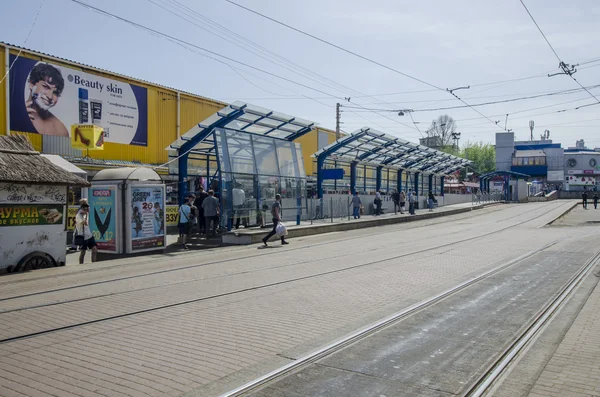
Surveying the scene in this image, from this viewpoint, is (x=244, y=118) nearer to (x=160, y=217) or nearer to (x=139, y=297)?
(x=160, y=217)

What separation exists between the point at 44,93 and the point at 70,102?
1.50 meters

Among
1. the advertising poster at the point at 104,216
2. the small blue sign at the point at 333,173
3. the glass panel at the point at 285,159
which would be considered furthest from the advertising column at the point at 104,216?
the small blue sign at the point at 333,173

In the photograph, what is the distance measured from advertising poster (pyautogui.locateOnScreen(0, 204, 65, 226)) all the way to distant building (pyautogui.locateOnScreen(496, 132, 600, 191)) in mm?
89402

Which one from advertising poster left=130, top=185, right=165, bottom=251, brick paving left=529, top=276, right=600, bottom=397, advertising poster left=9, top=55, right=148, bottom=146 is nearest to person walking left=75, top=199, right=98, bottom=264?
advertising poster left=130, top=185, right=165, bottom=251

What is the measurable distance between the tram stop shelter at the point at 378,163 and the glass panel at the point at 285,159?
3443mm

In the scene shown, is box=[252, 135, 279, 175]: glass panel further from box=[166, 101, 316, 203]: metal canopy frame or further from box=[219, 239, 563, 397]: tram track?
box=[219, 239, 563, 397]: tram track

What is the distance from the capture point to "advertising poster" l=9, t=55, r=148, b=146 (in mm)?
23422

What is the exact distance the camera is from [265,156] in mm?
21547

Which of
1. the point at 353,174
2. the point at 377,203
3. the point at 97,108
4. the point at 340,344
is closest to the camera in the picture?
the point at 340,344

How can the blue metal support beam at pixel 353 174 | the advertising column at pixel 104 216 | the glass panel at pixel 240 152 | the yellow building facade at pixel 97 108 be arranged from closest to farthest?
the advertising column at pixel 104 216 < the glass panel at pixel 240 152 < the yellow building facade at pixel 97 108 < the blue metal support beam at pixel 353 174

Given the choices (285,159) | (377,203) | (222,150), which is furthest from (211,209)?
(377,203)

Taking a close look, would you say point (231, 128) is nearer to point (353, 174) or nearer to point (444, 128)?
point (353, 174)

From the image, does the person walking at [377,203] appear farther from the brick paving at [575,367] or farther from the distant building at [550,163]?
the distant building at [550,163]

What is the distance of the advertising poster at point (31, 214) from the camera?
12.0 metres
